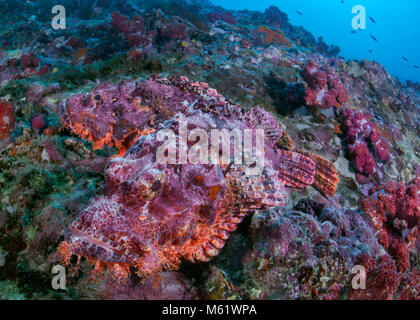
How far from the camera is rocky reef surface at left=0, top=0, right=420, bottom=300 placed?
8.57 feet

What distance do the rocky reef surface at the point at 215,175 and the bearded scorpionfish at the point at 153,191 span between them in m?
0.03

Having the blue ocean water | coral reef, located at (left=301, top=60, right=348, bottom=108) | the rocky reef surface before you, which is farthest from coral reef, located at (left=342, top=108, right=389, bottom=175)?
the blue ocean water

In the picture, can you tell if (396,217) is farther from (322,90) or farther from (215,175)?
(215,175)

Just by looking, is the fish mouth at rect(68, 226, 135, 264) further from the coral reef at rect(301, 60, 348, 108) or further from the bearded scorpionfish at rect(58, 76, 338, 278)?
the coral reef at rect(301, 60, 348, 108)

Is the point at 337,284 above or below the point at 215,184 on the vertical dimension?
below

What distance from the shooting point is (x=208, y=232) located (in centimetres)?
289

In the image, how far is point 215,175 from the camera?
9.27 feet

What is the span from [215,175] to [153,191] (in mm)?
819

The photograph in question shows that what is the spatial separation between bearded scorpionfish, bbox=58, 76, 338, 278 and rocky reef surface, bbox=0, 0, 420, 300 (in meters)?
0.03

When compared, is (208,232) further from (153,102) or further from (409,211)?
(409,211)

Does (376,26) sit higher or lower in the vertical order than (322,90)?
higher

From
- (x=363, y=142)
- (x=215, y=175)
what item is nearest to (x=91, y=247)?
(x=215, y=175)

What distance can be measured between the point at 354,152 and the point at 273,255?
5161 millimetres
